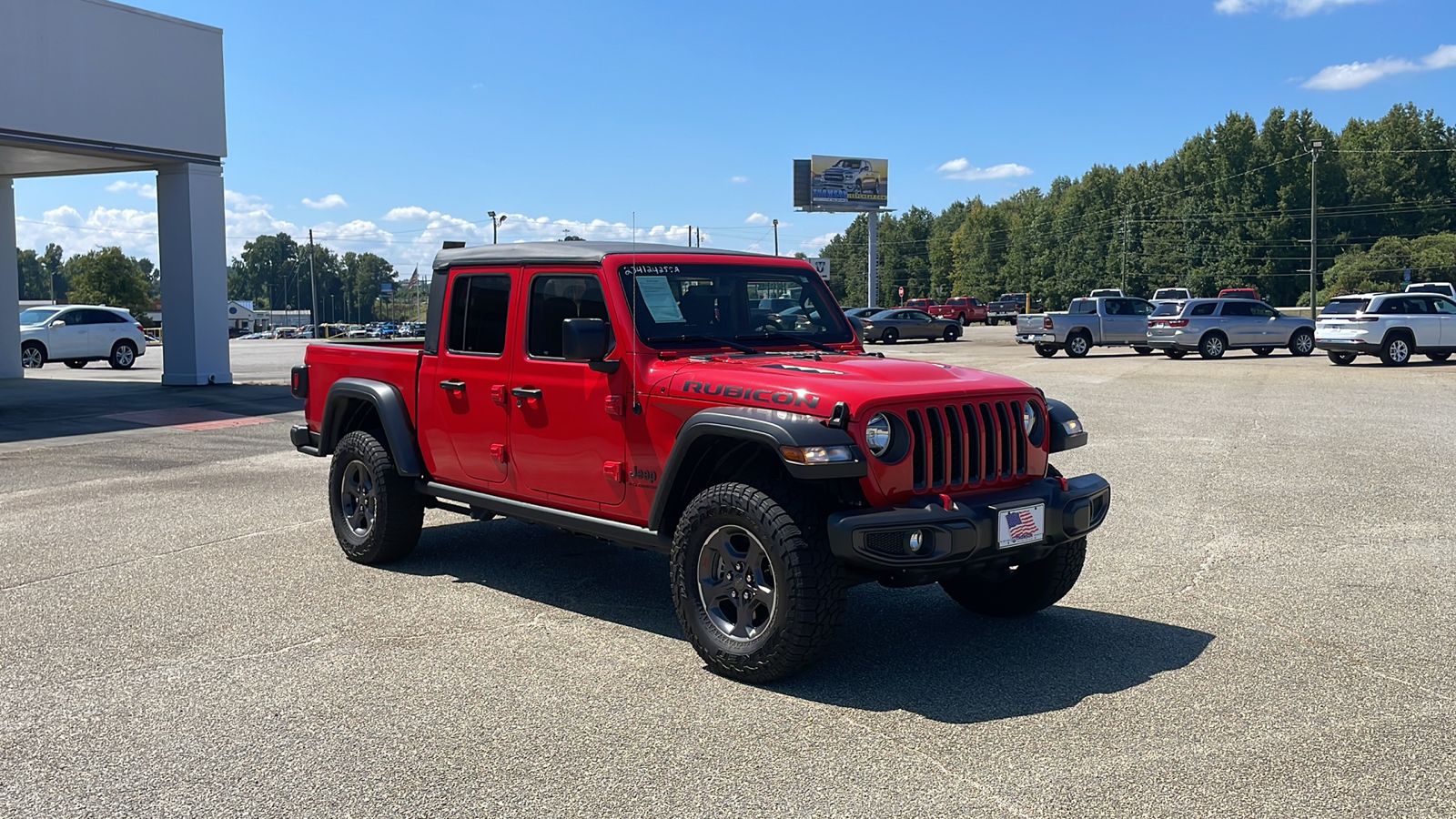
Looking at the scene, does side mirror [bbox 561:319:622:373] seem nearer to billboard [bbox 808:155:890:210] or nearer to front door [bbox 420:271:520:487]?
front door [bbox 420:271:520:487]

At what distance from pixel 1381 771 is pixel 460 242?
222 inches

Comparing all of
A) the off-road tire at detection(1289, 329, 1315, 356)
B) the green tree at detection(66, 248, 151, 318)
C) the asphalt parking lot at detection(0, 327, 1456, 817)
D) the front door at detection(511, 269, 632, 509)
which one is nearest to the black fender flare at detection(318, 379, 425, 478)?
the asphalt parking lot at detection(0, 327, 1456, 817)

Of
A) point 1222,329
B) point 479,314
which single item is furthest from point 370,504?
point 1222,329

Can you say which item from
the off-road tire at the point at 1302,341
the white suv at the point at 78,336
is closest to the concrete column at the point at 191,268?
the white suv at the point at 78,336

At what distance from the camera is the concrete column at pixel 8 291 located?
24406 mm

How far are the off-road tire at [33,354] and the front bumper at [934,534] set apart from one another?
29.1 m

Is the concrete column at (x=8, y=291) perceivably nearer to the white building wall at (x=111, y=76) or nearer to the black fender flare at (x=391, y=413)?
the white building wall at (x=111, y=76)

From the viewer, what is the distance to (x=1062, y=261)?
121m

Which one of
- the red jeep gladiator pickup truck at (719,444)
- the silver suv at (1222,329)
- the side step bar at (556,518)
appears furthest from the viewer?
the silver suv at (1222,329)

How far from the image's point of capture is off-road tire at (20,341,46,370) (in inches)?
1121

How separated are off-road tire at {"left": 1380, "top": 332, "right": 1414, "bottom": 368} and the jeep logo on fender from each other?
26.8 metres

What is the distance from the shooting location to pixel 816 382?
5176mm

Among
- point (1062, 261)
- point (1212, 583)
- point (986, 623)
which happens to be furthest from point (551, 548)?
point (1062, 261)

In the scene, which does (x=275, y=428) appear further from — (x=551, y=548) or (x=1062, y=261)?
(x=1062, y=261)
